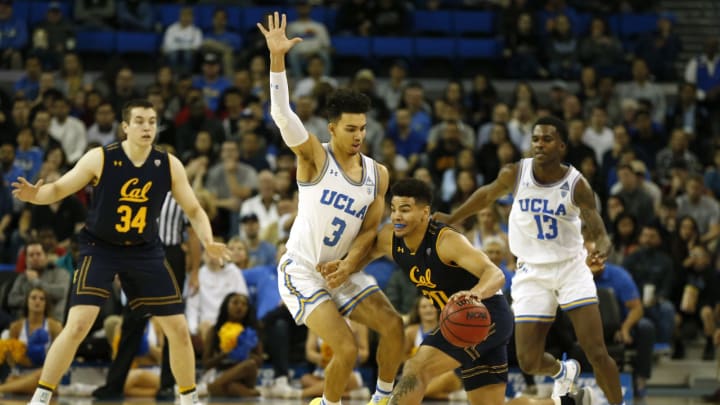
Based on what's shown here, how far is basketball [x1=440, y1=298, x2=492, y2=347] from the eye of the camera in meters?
6.61

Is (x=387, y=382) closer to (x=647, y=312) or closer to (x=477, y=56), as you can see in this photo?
(x=647, y=312)

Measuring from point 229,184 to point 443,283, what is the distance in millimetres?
6951

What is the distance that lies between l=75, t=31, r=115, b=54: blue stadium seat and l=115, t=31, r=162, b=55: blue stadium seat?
0.11m

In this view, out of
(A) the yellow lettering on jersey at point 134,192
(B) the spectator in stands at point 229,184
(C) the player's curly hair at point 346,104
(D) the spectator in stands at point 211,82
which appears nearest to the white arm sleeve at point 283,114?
(C) the player's curly hair at point 346,104

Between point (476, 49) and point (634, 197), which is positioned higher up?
point (476, 49)

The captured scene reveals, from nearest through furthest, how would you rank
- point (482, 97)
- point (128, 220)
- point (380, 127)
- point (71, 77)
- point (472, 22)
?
point (128, 220), point (380, 127), point (71, 77), point (482, 97), point (472, 22)

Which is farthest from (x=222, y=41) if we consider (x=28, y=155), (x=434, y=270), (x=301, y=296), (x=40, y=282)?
(x=434, y=270)

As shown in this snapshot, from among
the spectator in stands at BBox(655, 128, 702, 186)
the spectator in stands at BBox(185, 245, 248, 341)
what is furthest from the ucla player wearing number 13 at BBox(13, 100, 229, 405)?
the spectator in stands at BBox(655, 128, 702, 186)

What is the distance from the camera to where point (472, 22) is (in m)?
17.8

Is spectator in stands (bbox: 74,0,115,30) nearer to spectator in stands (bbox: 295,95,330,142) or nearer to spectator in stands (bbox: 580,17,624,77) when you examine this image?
spectator in stands (bbox: 295,95,330,142)

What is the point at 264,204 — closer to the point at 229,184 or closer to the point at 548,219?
the point at 229,184

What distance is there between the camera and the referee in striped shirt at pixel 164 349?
35.1 ft

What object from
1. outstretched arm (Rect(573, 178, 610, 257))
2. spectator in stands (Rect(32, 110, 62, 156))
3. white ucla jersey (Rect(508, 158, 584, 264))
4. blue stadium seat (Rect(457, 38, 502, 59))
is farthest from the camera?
blue stadium seat (Rect(457, 38, 502, 59))

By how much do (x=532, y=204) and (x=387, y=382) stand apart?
1.77m
